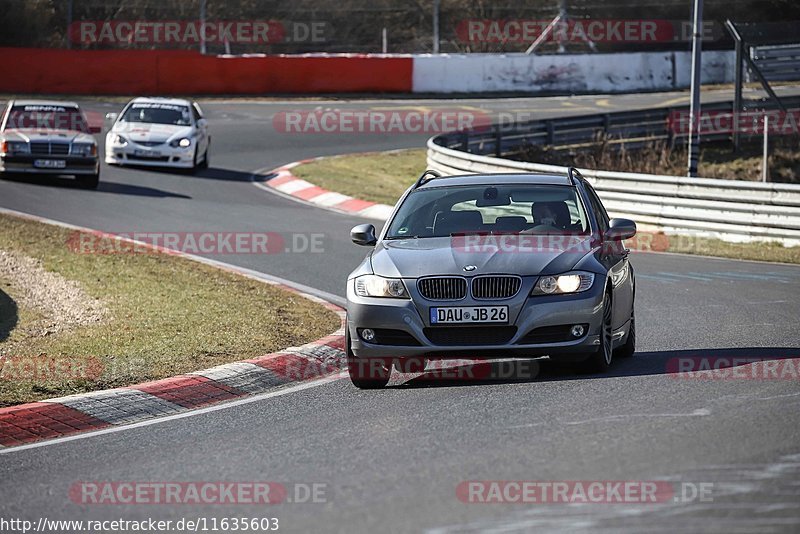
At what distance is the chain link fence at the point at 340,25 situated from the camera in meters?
52.5

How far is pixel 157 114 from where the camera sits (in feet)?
93.2

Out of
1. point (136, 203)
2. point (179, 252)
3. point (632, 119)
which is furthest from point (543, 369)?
point (632, 119)

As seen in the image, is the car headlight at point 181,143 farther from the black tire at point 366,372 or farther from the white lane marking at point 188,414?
the black tire at point 366,372

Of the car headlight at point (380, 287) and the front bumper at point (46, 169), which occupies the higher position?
the car headlight at point (380, 287)

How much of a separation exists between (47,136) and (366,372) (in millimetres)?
16918

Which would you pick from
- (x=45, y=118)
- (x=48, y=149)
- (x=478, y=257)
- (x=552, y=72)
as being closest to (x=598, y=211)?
(x=478, y=257)

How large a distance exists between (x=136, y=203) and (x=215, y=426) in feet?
50.5

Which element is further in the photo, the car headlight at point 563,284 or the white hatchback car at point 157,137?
the white hatchback car at point 157,137

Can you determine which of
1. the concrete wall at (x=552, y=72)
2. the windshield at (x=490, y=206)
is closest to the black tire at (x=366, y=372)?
the windshield at (x=490, y=206)

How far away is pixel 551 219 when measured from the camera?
10.4m

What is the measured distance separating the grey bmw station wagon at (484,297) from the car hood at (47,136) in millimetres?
15892

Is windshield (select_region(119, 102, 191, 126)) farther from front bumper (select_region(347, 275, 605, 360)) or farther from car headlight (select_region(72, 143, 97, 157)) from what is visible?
front bumper (select_region(347, 275, 605, 360))

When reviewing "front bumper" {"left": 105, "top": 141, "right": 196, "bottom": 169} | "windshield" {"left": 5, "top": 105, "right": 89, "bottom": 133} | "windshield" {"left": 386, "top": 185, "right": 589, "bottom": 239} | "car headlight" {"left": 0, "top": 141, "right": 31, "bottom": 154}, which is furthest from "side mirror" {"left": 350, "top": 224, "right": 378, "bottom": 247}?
"front bumper" {"left": 105, "top": 141, "right": 196, "bottom": 169}

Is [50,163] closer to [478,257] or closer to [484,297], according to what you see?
[478,257]
